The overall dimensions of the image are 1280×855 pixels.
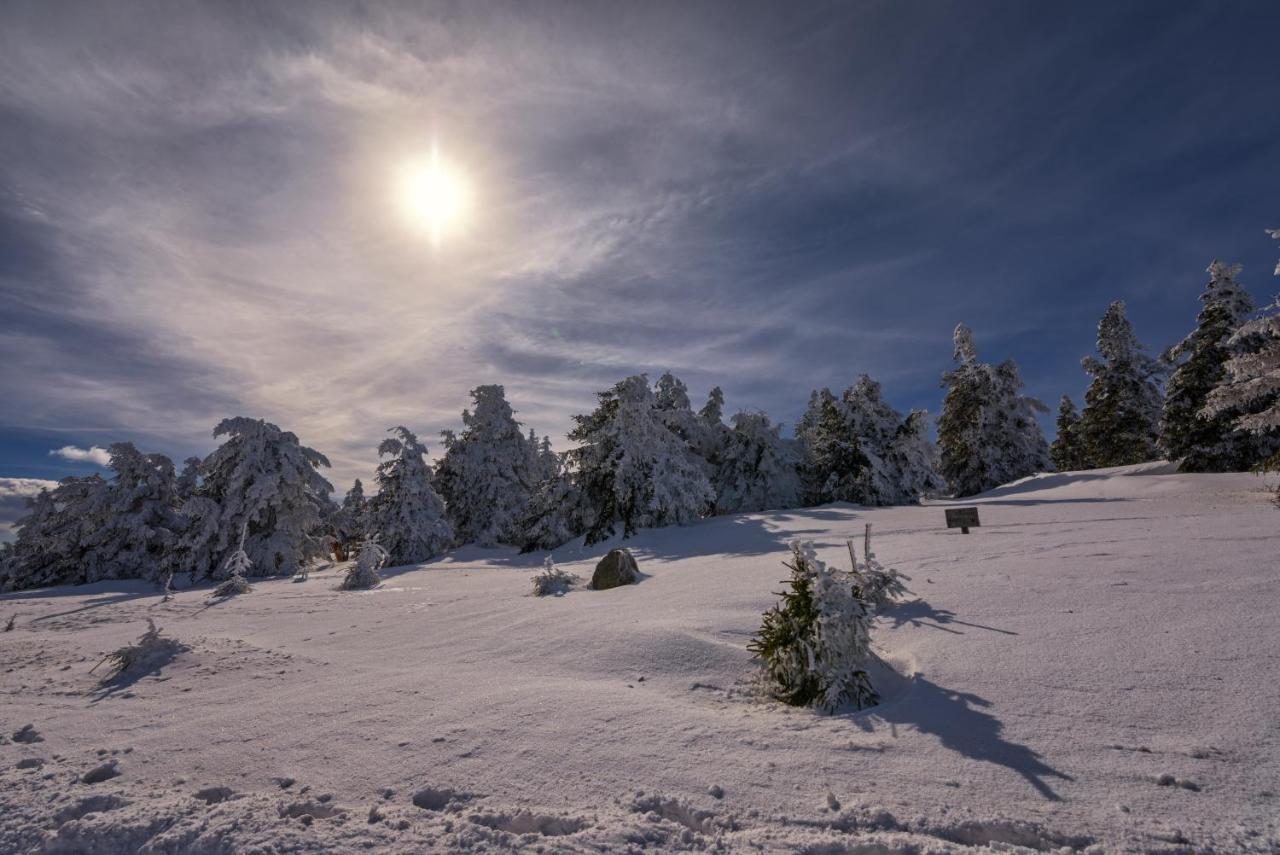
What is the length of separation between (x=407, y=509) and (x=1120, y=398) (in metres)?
40.5

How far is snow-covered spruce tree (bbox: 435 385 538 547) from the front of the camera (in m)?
28.3

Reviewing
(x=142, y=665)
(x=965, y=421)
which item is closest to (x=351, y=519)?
(x=142, y=665)

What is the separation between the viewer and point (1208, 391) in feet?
77.8

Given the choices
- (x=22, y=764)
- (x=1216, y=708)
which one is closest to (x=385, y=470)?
(x=22, y=764)

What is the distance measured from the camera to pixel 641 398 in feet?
69.4

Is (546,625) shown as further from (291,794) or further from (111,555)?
(111,555)

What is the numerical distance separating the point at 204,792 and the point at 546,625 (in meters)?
4.09

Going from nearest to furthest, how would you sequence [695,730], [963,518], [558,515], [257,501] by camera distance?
[695,730] → [963,518] → [257,501] → [558,515]

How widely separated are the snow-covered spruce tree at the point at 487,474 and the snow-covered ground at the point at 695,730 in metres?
20.5

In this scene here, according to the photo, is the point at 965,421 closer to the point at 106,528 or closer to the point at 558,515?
the point at 558,515

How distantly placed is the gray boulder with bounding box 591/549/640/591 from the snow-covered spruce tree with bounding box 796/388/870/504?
15969 millimetres

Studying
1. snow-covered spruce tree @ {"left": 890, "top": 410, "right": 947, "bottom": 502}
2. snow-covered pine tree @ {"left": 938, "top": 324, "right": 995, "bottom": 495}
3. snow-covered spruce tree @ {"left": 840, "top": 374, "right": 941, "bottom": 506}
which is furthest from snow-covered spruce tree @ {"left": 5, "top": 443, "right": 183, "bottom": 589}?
snow-covered pine tree @ {"left": 938, "top": 324, "right": 995, "bottom": 495}

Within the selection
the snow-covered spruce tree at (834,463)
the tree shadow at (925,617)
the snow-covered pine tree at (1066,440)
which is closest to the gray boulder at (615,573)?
the tree shadow at (925,617)

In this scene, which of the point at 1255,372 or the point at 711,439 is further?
the point at 711,439
